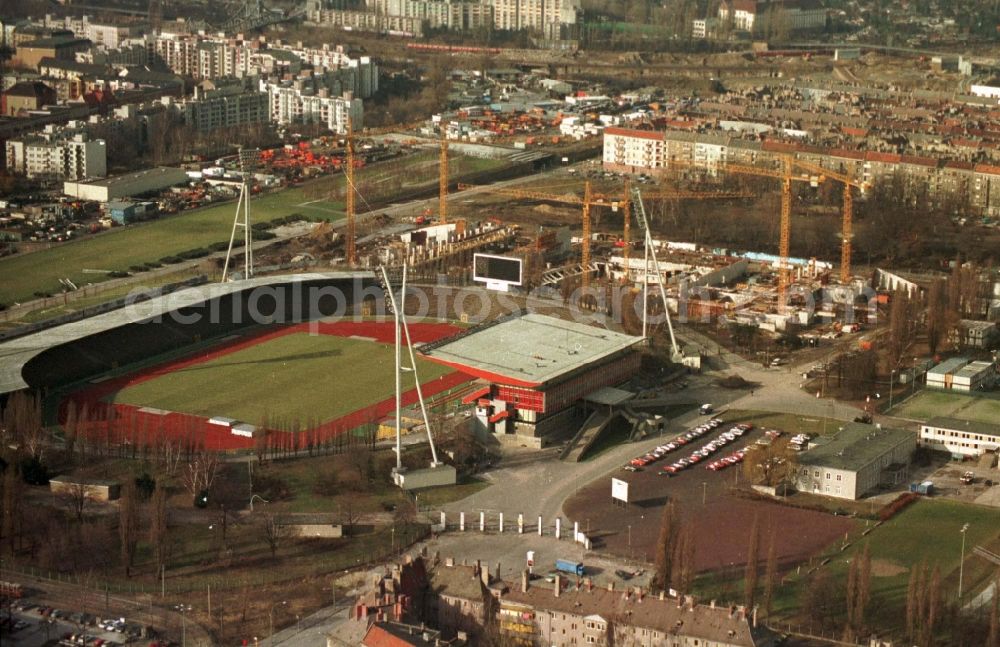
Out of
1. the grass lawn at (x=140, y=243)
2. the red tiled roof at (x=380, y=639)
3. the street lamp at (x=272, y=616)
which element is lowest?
the street lamp at (x=272, y=616)

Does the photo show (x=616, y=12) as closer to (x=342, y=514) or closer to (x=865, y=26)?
(x=865, y=26)

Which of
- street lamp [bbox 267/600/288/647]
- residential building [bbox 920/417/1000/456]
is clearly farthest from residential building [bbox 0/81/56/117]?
street lamp [bbox 267/600/288/647]

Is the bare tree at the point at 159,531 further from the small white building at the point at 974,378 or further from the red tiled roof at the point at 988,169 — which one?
the red tiled roof at the point at 988,169

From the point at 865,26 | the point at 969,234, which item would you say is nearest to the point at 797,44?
the point at 865,26

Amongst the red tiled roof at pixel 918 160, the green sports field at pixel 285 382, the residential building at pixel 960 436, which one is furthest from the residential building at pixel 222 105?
the residential building at pixel 960 436

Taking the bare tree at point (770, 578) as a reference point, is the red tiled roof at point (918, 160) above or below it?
above

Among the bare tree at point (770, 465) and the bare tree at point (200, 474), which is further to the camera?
the bare tree at point (770, 465)

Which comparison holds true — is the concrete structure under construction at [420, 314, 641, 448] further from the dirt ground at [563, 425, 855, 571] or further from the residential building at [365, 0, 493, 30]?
the residential building at [365, 0, 493, 30]
